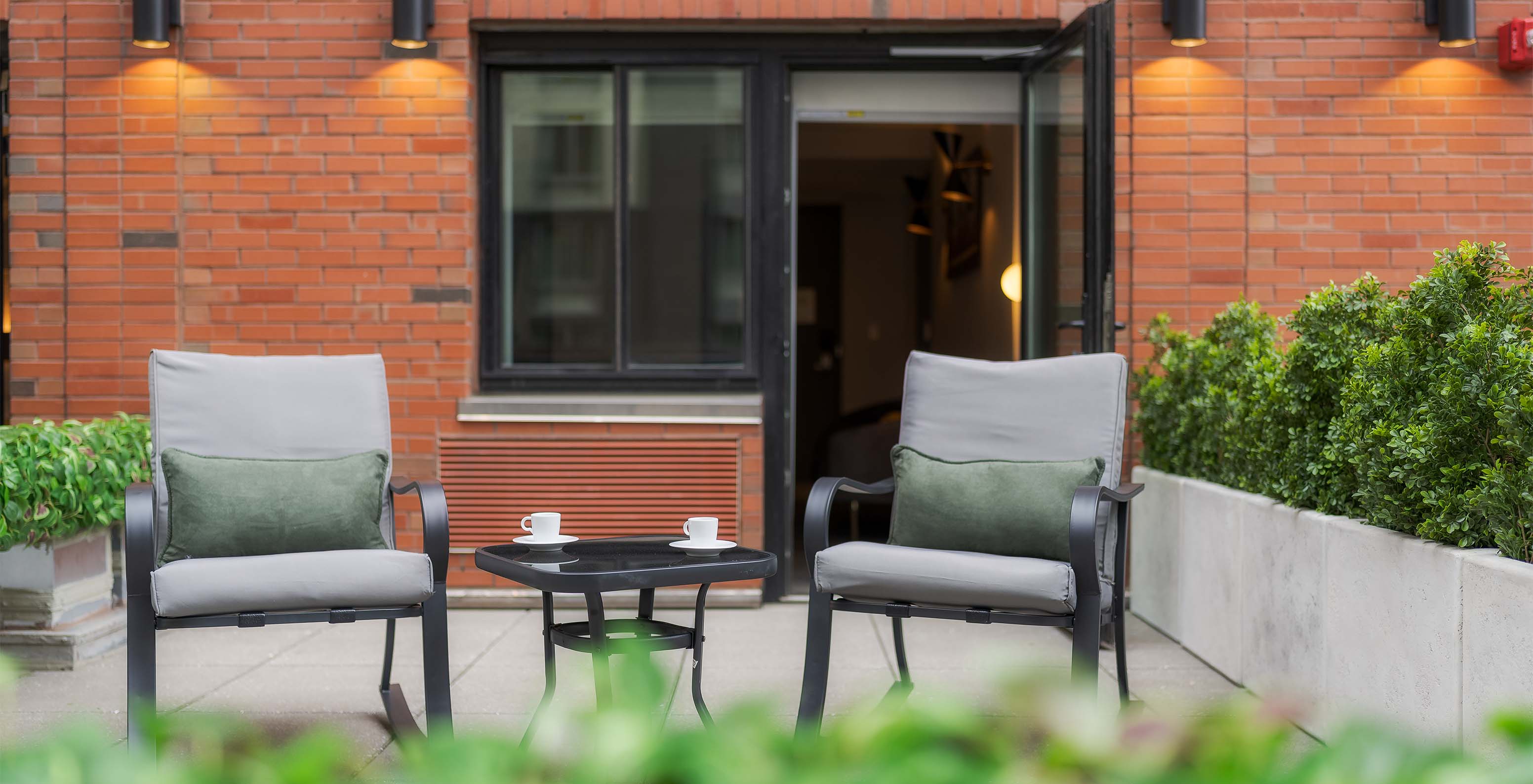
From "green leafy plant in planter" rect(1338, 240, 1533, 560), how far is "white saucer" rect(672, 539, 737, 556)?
1.41 meters

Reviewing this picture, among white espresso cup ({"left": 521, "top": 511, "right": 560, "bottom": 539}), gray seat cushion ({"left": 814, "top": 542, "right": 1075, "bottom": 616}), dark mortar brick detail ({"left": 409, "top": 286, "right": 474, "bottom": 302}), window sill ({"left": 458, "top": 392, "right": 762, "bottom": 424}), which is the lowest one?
gray seat cushion ({"left": 814, "top": 542, "right": 1075, "bottom": 616})

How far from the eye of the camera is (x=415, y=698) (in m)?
3.35

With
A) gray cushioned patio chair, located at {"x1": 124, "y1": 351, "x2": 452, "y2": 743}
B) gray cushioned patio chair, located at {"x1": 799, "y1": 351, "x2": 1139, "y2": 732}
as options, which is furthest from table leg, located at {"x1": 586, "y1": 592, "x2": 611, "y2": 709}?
gray cushioned patio chair, located at {"x1": 799, "y1": 351, "x2": 1139, "y2": 732}

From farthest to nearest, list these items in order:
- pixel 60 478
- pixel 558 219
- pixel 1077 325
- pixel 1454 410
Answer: pixel 558 219 < pixel 1077 325 < pixel 60 478 < pixel 1454 410

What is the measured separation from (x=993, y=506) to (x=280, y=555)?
1689 mm

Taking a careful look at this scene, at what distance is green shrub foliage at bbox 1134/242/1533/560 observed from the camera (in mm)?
2305

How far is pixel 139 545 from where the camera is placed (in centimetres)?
263

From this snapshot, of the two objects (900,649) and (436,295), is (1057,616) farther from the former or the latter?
(436,295)

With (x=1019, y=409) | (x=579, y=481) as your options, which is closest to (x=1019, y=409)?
(x=1019, y=409)

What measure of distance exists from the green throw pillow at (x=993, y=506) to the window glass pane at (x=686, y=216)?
179 centimetres

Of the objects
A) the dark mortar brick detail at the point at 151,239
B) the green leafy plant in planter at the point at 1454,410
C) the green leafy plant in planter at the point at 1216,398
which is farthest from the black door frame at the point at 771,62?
the green leafy plant in planter at the point at 1454,410

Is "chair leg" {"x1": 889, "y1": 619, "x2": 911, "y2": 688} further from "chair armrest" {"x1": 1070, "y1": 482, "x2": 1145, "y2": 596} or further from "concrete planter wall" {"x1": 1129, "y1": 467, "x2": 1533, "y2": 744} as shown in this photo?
"concrete planter wall" {"x1": 1129, "y1": 467, "x2": 1533, "y2": 744}

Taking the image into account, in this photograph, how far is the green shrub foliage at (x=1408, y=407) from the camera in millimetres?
2305

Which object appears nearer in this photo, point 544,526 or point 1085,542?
point 1085,542
